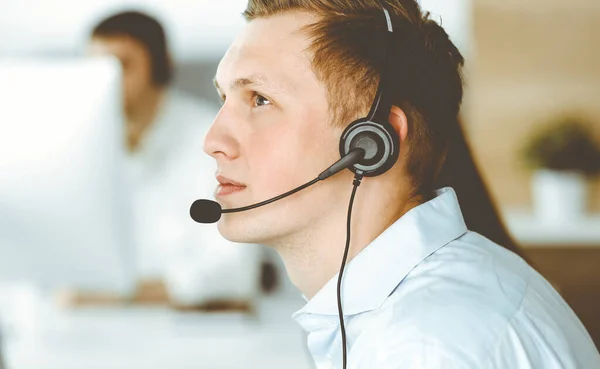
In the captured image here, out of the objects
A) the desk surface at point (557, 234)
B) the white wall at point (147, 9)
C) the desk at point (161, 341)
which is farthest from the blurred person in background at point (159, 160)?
the desk surface at point (557, 234)

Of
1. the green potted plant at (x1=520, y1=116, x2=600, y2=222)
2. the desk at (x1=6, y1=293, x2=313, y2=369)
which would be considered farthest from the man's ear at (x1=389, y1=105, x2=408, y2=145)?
the green potted plant at (x1=520, y1=116, x2=600, y2=222)

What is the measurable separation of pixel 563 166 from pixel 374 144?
2.00 meters

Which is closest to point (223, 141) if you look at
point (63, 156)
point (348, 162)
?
point (348, 162)

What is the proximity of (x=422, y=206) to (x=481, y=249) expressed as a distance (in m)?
0.08

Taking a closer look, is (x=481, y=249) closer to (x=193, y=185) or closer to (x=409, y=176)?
(x=409, y=176)

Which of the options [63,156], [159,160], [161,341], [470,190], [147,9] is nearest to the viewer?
[470,190]

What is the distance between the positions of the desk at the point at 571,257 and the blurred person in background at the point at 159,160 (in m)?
0.98

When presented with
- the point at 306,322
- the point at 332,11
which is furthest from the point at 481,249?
the point at 332,11

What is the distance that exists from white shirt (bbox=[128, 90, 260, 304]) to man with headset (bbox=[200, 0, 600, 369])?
988mm

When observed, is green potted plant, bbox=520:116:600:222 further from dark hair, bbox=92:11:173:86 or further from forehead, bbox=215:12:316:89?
forehead, bbox=215:12:316:89

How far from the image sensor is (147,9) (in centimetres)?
292

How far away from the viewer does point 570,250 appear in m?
2.59

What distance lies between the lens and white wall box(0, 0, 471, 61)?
2.84 meters

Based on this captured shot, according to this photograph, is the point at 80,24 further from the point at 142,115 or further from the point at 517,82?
the point at 517,82
